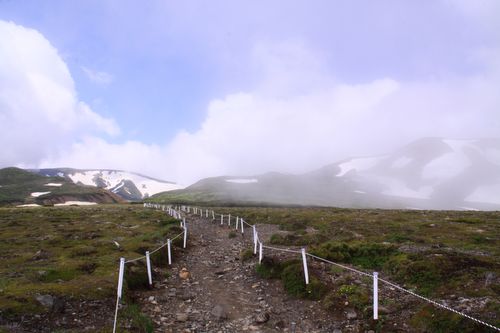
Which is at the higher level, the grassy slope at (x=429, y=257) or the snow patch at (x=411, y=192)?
the snow patch at (x=411, y=192)

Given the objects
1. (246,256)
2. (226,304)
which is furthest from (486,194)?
(226,304)

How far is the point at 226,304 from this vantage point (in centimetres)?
1538

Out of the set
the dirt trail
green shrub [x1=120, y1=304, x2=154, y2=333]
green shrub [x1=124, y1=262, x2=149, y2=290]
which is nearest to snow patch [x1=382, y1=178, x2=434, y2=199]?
the dirt trail

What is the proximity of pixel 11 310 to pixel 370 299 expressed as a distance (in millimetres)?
13306

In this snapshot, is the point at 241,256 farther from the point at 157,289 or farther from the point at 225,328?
the point at 225,328

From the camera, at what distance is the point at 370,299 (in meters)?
13.6

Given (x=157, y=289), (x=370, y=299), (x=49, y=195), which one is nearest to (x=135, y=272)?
(x=157, y=289)

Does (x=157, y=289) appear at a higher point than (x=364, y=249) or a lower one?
lower

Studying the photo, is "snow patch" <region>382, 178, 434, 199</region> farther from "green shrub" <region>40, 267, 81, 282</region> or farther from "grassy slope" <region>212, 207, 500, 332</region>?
"green shrub" <region>40, 267, 81, 282</region>

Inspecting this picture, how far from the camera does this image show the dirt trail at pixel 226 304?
13.0 m

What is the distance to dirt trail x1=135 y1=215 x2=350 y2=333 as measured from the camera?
13.0 meters

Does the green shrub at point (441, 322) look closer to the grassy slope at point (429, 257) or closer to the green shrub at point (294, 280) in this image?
the grassy slope at point (429, 257)

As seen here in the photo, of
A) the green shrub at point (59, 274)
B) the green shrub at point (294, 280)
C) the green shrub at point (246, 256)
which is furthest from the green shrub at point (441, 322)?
the green shrub at point (59, 274)

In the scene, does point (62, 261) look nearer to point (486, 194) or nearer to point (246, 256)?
point (246, 256)
